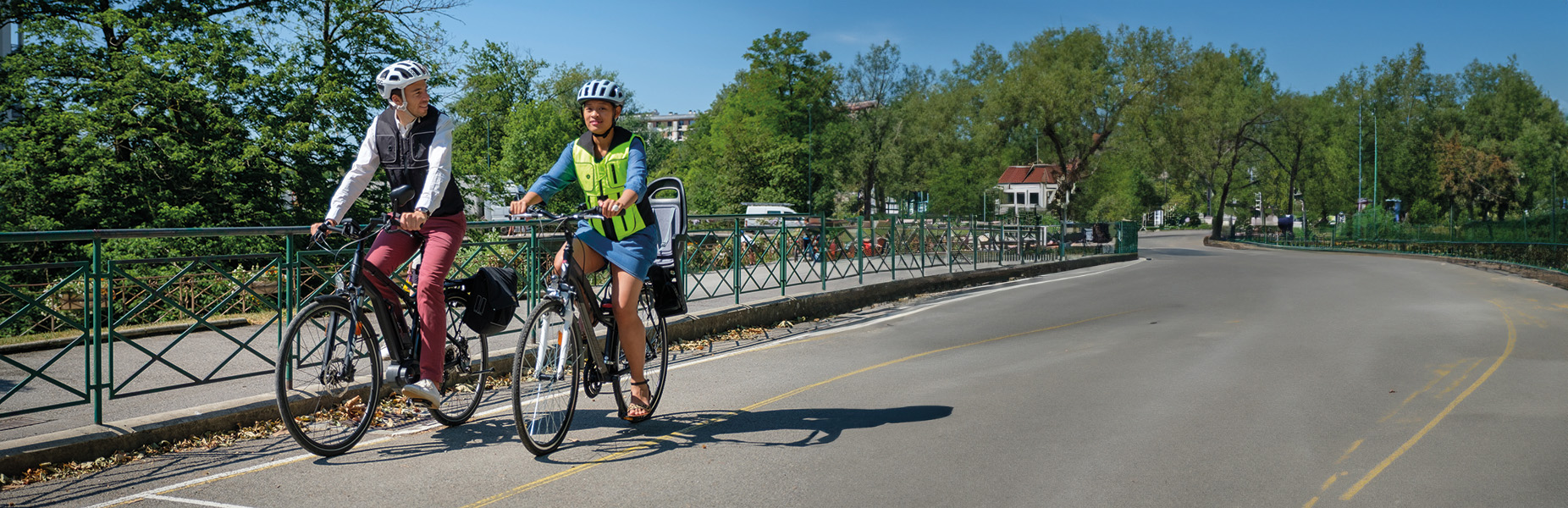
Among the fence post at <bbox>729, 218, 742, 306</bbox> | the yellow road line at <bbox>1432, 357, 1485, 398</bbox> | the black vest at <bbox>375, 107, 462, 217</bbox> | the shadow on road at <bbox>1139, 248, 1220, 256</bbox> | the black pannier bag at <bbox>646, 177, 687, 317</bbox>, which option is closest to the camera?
the black vest at <bbox>375, 107, 462, 217</bbox>

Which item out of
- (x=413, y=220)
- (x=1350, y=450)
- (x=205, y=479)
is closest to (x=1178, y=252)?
(x=1350, y=450)

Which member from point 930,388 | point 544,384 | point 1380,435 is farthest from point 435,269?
point 1380,435

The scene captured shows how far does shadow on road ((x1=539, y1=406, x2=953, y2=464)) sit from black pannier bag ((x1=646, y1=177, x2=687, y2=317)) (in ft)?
2.22

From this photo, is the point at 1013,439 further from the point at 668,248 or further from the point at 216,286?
the point at 216,286

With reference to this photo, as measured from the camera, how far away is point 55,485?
4418mm

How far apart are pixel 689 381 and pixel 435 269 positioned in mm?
2644

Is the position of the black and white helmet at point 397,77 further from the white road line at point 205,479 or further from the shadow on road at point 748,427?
the shadow on road at point 748,427

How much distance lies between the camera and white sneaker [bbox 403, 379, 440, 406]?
4.91 meters

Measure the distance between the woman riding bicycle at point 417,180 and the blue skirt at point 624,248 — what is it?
69 cm

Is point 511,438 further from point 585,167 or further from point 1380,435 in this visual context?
point 1380,435

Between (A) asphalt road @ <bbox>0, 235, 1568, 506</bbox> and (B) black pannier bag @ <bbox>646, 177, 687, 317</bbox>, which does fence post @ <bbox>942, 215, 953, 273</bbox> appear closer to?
(A) asphalt road @ <bbox>0, 235, 1568, 506</bbox>

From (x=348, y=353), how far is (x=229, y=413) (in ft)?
3.73

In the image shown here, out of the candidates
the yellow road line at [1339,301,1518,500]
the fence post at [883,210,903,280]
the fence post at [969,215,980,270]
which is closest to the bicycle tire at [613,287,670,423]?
the yellow road line at [1339,301,1518,500]

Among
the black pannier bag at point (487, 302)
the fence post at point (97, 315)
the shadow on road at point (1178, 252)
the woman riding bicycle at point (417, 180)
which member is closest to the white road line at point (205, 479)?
the woman riding bicycle at point (417, 180)
